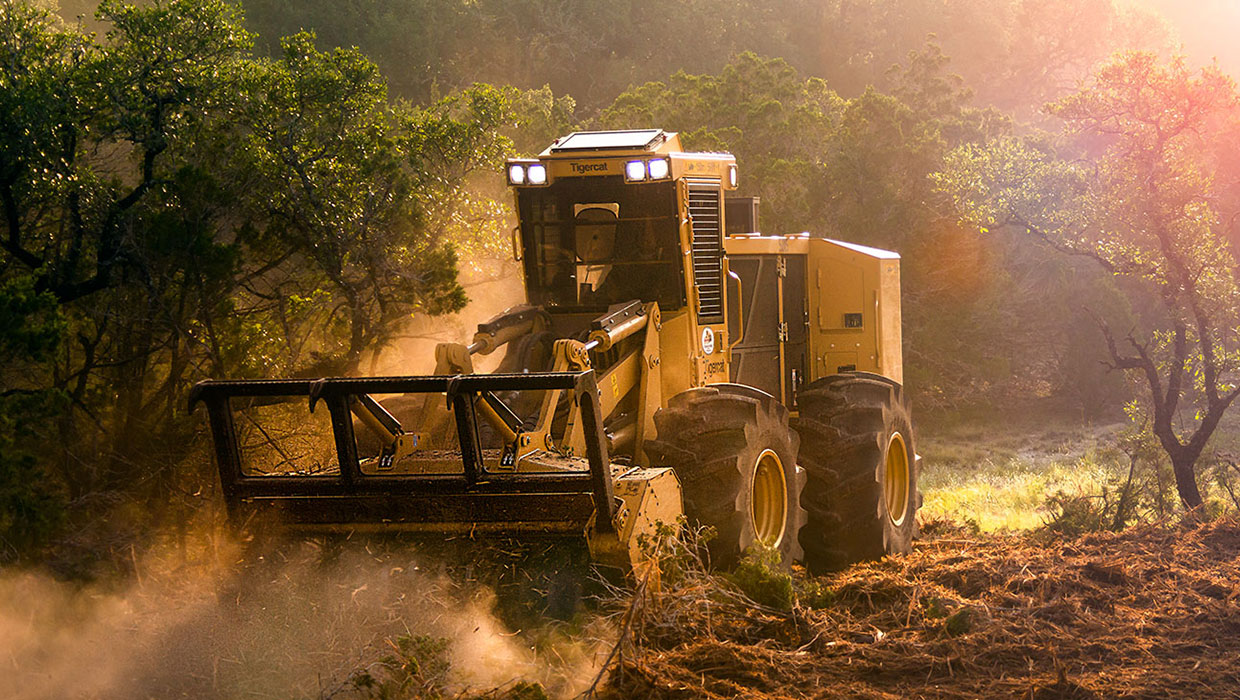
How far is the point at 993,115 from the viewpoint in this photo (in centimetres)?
3294

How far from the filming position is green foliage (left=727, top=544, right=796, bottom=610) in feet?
23.9

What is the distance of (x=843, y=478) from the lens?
29.9 feet

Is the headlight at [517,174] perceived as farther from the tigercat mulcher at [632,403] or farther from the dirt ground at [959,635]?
the dirt ground at [959,635]

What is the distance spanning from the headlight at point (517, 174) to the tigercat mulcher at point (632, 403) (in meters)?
0.01

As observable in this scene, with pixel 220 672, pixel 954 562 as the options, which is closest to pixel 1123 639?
pixel 954 562

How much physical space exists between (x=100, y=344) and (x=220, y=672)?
526 cm

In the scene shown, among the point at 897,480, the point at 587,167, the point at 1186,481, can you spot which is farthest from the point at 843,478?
the point at 1186,481

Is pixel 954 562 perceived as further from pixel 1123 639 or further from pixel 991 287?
pixel 991 287

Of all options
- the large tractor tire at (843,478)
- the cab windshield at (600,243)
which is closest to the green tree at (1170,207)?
the large tractor tire at (843,478)

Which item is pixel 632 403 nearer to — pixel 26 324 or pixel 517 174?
pixel 517 174

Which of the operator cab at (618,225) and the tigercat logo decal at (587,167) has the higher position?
the tigercat logo decal at (587,167)

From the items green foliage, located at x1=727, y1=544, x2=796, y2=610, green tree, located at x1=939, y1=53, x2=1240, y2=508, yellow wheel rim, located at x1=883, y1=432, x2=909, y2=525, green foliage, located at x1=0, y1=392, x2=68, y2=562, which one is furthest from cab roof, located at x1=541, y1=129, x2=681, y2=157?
green tree, located at x1=939, y1=53, x2=1240, y2=508

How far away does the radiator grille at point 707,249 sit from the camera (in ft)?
29.8

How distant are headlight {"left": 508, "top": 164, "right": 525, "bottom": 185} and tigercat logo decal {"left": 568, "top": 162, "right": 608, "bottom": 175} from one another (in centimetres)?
24
